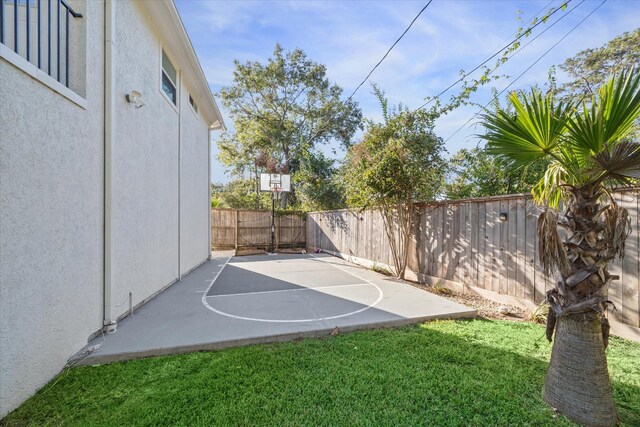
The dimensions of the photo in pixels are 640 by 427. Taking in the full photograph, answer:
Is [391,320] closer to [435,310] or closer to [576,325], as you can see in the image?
[435,310]

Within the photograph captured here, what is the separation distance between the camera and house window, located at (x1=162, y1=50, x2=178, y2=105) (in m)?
5.57

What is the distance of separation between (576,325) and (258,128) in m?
19.1

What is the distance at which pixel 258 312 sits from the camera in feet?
13.6

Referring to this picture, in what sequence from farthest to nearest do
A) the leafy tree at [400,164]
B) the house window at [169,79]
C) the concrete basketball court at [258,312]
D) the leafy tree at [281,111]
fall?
the leafy tree at [281,111]
the leafy tree at [400,164]
the house window at [169,79]
the concrete basketball court at [258,312]

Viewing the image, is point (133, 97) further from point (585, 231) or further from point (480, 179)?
point (480, 179)

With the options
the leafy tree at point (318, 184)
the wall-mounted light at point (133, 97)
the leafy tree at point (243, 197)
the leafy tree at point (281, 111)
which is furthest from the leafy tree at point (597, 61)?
the leafy tree at point (243, 197)

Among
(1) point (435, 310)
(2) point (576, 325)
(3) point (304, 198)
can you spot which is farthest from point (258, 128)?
(2) point (576, 325)

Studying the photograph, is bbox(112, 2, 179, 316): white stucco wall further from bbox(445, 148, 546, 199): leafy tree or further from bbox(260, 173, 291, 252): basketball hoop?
bbox(260, 173, 291, 252): basketball hoop

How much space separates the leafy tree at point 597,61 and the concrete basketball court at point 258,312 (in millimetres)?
11127

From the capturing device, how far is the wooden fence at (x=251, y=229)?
13305 millimetres

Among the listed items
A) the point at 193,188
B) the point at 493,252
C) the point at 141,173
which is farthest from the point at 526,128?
the point at 193,188

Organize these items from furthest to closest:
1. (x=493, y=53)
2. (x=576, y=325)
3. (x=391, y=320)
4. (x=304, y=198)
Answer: (x=304, y=198) → (x=493, y=53) → (x=391, y=320) → (x=576, y=325)

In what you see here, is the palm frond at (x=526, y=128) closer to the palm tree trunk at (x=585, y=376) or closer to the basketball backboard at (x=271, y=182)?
the palm tree trunk at (x=585, y=376)

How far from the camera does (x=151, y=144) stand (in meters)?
4.77
